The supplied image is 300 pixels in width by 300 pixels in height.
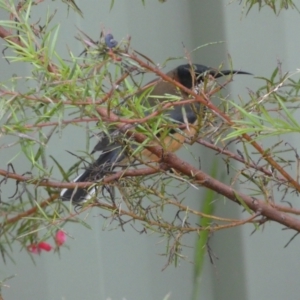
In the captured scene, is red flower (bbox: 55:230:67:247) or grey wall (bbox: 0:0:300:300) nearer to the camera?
red flower (bbox: 55:230:67:247)

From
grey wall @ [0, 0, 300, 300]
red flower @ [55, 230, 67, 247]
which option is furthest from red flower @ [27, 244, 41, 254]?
grey wall @ [0, 0, 300, 300]

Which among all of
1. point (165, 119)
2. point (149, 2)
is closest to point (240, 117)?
point (165, 119)

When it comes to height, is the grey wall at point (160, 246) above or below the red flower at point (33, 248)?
above

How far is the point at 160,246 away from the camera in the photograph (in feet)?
5.84

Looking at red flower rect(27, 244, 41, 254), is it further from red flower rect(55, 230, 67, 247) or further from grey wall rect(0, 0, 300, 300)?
grey wall rect(0, 0, 300, 300)

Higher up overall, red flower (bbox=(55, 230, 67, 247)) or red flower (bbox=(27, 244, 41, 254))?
red flower (bbox=(55, 230, 67, 247))

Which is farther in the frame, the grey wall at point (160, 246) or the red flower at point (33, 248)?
the grey wall at point (160, 246)

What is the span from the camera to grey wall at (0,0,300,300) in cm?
156

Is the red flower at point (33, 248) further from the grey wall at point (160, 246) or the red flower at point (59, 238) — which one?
the grey wall at point (160, 246)

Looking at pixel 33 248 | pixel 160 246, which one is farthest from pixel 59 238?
pixel 160 246

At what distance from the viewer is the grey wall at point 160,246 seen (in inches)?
61.4

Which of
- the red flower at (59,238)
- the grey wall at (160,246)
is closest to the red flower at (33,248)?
the red flower at (59,238)

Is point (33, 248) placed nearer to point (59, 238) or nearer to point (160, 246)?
point (59, 238)

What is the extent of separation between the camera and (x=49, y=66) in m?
0.50
